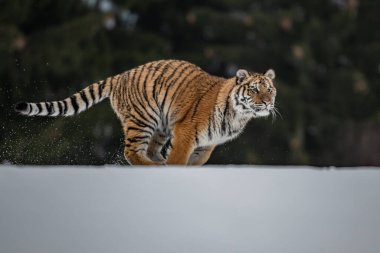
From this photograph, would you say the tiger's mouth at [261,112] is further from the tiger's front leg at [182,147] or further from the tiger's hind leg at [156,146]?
the tiger's hind leg at [156,146]

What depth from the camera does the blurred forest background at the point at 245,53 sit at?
16.3 metres

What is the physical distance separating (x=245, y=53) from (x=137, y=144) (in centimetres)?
1223

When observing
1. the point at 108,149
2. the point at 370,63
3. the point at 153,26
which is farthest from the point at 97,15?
the point at 370,63

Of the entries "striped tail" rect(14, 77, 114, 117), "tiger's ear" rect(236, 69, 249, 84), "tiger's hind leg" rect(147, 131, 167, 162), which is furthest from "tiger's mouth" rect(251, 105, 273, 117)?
"striped tail" rect(14, 77, 114, 117)

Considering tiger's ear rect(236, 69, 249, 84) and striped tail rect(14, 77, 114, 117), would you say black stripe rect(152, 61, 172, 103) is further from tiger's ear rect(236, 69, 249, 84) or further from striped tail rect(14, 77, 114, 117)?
tiger's ear rect(236, 69, 249, 84)

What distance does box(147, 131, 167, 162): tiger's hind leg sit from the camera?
21.0ft

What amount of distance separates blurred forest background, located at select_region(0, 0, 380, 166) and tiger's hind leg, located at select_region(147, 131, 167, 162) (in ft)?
29.8

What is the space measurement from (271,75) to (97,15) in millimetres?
11198

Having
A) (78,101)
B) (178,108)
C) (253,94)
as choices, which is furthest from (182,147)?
(78,101)

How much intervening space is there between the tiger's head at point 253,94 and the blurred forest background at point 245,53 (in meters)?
9.22

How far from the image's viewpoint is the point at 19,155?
10805 mm

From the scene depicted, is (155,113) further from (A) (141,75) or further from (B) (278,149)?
(B) (278,149)

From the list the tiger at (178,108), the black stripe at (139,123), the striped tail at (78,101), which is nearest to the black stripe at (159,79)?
the tiger at (178,108)

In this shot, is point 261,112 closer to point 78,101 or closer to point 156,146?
point 156,146
